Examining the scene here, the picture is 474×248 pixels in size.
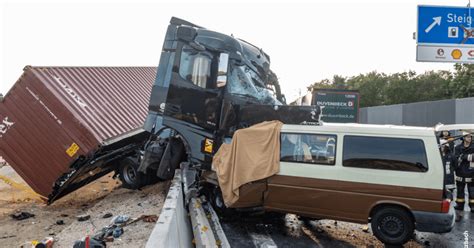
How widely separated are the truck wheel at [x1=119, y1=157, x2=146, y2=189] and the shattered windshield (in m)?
3.37

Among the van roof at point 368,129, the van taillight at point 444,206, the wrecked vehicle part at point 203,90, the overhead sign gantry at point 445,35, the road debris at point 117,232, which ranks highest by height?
the overhead sign gantry at point 445,35

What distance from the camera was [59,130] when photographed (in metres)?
9.10

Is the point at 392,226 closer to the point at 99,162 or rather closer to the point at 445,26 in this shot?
the point at 445,26

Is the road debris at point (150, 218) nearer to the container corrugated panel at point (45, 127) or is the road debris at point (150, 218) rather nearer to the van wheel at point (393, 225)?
the container corrugated panel at point (45, 127)

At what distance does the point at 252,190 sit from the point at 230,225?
2.99 feet

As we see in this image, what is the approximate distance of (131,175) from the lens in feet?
32.6

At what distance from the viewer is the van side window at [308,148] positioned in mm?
6176

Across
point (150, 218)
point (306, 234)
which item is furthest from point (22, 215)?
point (306, 234)

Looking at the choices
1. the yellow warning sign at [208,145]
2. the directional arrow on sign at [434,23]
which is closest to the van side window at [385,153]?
the yellow warning sign at [208,145]

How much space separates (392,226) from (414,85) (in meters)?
46.2

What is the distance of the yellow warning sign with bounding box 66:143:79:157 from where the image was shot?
8.97m

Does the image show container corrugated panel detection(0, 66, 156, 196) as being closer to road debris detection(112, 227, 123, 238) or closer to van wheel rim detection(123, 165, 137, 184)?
van wheel rim detection(123, 165, 137, 184)

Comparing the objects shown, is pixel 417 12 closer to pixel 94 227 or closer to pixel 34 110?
pixel 94 227

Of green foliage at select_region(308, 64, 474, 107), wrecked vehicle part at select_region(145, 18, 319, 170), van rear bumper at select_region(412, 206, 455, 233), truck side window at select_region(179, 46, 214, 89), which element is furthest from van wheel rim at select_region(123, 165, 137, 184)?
green foliage at select_region(308, 64, 474, 107)
